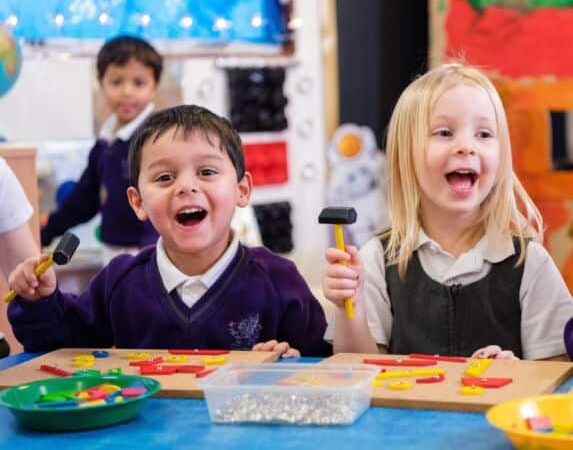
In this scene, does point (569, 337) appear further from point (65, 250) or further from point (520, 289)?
point (65, 250)

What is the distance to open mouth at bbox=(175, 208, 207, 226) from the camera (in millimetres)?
1564

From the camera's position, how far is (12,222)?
1.95m

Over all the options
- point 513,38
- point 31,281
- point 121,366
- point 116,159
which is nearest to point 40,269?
point 31,281

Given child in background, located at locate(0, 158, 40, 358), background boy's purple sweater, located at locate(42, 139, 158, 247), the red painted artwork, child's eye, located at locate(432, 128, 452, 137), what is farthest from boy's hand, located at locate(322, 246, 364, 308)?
the red painted artwork

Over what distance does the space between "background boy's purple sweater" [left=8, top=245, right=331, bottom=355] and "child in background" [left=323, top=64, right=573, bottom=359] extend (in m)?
0.06

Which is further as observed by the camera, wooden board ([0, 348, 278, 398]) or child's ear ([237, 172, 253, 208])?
child's ear ([237, 172, 253, 208])

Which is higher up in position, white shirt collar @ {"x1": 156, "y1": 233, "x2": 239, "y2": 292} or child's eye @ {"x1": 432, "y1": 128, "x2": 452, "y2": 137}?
child's eye @ {"x1": 432, "y1": 128, "x2": 452, "y2": 137}

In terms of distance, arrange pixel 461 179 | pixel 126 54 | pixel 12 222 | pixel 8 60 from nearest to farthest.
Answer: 1. pixel 461 179
2. pixel 12 222
3. pixel 8 60
4. pixel 126 54

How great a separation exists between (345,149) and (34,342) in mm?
2865

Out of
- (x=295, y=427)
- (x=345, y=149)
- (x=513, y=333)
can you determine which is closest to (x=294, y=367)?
(x=295, y=427)

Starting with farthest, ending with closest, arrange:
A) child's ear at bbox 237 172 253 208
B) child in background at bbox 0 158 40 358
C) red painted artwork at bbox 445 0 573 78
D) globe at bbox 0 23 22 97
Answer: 1. red painted artwork at bbox 445 0 573 78
2. globe at bbox 0 23 22 97
3. child in background at bbox 0 158 40 358
4. child's ear at bbox 237 172 253 208

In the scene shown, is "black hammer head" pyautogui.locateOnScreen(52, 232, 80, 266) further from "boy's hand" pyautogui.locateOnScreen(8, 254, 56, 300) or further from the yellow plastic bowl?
the yellow plastic bowl

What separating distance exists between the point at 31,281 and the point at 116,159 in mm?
1620

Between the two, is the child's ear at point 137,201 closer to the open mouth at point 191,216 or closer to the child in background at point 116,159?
the open mouth at point 191,216
